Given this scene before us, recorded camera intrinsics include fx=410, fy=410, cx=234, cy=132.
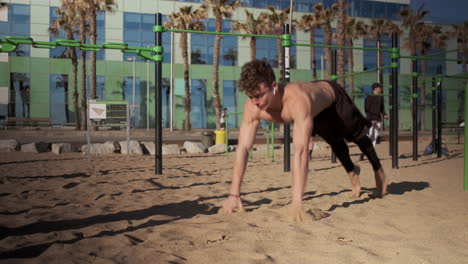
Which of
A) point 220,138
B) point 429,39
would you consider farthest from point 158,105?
point 429,39

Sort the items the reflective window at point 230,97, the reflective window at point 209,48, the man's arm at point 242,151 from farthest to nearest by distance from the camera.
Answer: the reflective window at point 230,97 → the reflective window at point 209,48 → the man's arm at point 242,151

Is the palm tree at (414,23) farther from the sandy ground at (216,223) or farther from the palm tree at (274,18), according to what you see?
the sandy ground at (216,223)

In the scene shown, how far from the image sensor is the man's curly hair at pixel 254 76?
10.2 feet

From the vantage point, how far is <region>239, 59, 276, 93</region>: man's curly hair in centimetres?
311

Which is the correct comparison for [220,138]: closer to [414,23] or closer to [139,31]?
[139,31]

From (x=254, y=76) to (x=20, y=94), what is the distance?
30590mm

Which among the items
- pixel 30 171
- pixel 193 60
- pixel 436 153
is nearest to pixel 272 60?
pixel 193 60

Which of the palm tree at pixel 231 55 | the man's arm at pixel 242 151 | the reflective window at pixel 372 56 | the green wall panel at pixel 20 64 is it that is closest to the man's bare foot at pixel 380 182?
the man's arm at pixel 242 151

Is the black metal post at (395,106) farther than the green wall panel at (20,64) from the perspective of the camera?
No

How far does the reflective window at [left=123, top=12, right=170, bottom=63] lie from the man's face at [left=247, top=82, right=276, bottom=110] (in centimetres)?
2915

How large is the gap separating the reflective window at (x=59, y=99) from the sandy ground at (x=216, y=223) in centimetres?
2613

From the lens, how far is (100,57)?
1217 inches

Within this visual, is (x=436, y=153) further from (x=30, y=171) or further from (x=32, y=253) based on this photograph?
(x=32, y=253)

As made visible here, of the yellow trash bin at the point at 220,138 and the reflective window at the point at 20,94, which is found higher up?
the reflective window at the point at 20,94
